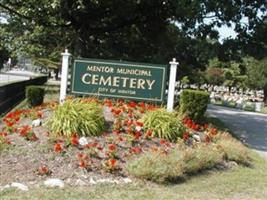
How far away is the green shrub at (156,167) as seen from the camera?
9242 mm

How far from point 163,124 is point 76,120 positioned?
196 cm

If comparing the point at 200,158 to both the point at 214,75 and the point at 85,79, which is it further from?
the point at 214,75

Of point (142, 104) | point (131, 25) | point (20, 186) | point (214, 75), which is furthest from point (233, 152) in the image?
point (214, 75)

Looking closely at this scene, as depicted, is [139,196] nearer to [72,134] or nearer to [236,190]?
[236,190]

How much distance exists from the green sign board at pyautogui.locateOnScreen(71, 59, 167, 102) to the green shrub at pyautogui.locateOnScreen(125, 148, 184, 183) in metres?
4.34

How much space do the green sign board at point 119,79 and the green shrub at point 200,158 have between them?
2852mm

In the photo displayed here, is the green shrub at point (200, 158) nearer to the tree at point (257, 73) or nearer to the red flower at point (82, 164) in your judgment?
the red flower at point (82, 164)

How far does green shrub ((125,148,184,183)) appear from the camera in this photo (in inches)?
364

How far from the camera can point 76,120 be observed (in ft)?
35.7

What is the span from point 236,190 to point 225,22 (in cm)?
1082

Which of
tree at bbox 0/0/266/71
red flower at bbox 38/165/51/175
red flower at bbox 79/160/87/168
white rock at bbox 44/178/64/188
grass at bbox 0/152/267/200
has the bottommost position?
grass at bbox 0/152/267/200

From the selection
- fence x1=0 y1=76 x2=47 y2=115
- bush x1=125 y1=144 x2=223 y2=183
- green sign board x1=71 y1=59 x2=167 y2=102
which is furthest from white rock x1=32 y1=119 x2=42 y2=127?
fence x1=0 y1=76 x2=47 y2=115

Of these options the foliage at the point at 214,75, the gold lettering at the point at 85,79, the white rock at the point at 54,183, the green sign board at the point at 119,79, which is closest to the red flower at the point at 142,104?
the green sign board at the point at 119,79

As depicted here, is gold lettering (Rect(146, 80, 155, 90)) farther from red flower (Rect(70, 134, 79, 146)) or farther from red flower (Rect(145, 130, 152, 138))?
red flower (Rect(70, 134, 79, 146))
